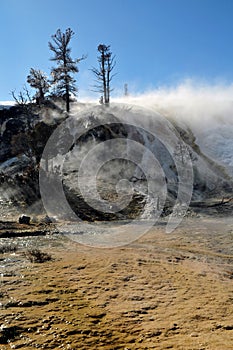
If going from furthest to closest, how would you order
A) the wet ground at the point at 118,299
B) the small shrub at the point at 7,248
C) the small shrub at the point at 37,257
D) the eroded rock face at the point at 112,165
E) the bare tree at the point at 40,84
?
the bare tree at the point at 40,84 < the eroded rock face at the point at 112,165 < the small shrub at the point at 7,248 < the small shrub at the point at 37,257 < the wet ground at the point at 118,299

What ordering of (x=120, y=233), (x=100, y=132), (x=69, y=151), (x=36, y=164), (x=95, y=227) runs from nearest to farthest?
(x=120, y=233) → (x=95, y=227) → (x=36, y=164) → (x=69, y=151) → (x=100, y=132)

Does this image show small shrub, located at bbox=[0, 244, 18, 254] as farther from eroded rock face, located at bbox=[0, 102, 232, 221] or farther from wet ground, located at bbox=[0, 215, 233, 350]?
eroded rock face, located at bbox=[0, 102, 232, 221]

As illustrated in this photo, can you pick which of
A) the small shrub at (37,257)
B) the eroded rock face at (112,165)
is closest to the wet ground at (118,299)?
the small shrub at (37,257)

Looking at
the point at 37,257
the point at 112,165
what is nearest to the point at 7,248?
the point at 37,257

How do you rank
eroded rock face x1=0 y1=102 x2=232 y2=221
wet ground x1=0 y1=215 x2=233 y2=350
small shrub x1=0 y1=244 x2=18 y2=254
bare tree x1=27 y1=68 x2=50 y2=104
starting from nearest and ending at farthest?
1. wet ground x1=0 y1=215 x2=233 y2=350
2. small shrub x1=0 y1=244 x2=18 y2=254
3. eroded rock face x1=0 y1=102 x2=232 y2=221
4. bare tree x1=27 y1=68 x2=50 y2=104

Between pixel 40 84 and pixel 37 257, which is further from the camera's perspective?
pixel 40 84

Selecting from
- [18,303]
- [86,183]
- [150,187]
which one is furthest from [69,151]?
[18,303]

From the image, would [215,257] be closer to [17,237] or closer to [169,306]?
[169,306]

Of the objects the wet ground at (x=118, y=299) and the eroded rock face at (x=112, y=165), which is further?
the eroded rock face at (x=112, y=165)

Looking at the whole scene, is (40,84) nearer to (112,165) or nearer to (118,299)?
(112,165)

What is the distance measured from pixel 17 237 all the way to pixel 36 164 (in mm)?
12398

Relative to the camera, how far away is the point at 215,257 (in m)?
11.4

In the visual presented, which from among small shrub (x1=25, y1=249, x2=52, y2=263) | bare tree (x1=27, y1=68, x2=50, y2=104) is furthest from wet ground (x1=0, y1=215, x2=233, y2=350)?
bare tree (x1=27, y1=68, x2=50, y2=104)

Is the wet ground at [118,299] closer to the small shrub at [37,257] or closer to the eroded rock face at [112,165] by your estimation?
the small shrub at [37,257]
